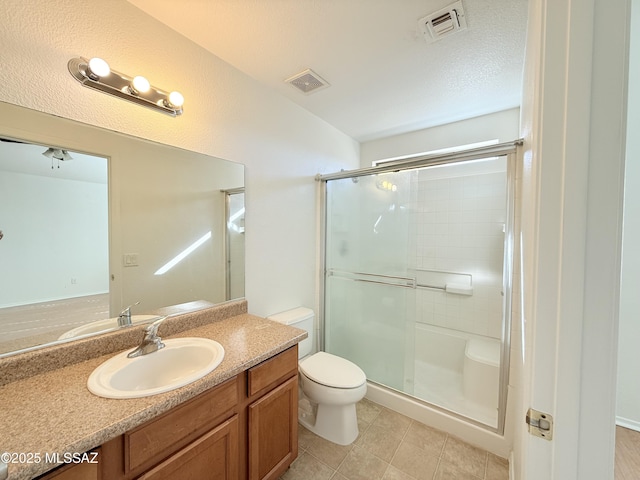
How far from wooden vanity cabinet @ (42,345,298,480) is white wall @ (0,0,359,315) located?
0.71 m

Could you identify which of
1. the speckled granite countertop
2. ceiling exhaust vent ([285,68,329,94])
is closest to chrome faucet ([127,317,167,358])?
the speckled granite countertop

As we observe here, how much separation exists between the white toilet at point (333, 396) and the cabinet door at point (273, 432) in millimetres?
283

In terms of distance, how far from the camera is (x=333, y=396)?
1.62 metres

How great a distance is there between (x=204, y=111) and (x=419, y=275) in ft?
8.04

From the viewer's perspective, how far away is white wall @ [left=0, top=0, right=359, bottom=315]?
3.33 feet

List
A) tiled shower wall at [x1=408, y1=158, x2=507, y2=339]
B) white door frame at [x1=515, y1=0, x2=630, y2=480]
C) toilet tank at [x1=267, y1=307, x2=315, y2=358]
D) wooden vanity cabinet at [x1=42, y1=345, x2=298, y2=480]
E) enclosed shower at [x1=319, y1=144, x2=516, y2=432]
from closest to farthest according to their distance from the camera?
white door frame at [x1=515, y1=0, x2=630, y2=480]
wooden vanity cabinet at [x1=42, y1=345, x2=298, y2=480]
toilet tank at [x1=267, y1=307, x2=315, y2=358]
enclosed shower at [x1=319, y1=144, x2=516, y2=432]
tiled shower wall at [x1=408, y1=158, x2=507, y2=339]

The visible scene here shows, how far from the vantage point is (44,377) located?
37.9 inches

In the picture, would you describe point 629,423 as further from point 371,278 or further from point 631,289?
point 371,278

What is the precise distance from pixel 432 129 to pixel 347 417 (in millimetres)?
2704

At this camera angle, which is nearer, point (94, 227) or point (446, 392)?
point (94, 227)

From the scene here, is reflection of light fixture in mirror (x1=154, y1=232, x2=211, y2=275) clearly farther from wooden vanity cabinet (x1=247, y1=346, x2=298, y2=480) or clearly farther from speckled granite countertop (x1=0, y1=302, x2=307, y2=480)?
wooden vanity cabinet (x1=247, y1=346, x2=298, y2=480)

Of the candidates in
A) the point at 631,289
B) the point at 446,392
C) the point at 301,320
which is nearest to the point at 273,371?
the point at 301,320

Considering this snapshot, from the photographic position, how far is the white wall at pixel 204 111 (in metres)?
1.01

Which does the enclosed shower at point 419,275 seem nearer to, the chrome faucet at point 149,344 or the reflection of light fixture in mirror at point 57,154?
the chrome faucet at point 149,344
